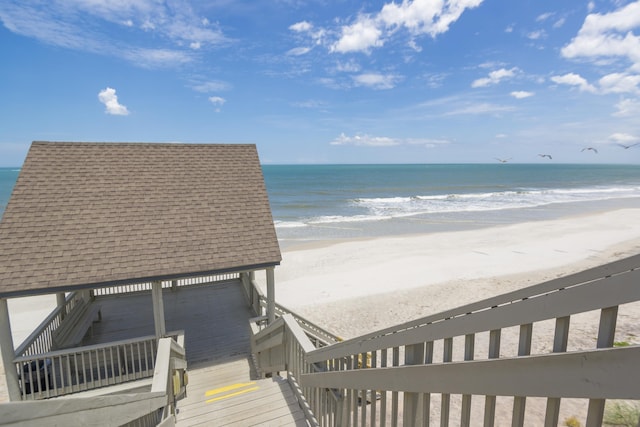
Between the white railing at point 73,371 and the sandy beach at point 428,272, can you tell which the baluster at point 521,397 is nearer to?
the sandy beach at point 428,272

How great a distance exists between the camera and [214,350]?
7727 mm

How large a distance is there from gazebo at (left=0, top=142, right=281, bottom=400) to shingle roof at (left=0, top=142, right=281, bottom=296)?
0.02 m

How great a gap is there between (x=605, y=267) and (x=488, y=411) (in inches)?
32.7

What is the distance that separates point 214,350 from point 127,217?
11.5 ft

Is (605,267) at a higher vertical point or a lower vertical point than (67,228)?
higher

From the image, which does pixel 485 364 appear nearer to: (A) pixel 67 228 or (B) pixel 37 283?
(B) pixel 37 283

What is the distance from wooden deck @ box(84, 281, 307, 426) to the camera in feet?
14.2

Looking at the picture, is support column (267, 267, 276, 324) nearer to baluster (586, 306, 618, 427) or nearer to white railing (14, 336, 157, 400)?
white railing (14, 336, 157, 400)

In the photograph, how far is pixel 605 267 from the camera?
110cm

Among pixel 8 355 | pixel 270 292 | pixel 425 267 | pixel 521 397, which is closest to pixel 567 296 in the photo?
pixel 521 397

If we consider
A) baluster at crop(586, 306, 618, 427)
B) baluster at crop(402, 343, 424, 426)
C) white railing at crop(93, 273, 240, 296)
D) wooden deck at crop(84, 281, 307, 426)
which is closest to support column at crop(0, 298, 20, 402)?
wooden deck at crop(84, 281, 307, 426)

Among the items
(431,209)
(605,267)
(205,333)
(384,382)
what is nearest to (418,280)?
(205,333)

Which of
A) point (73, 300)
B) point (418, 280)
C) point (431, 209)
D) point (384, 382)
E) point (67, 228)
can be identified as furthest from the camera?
point (431, 209)

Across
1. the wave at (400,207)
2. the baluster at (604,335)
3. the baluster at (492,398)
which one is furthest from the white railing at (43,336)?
the wave at (400,207)
